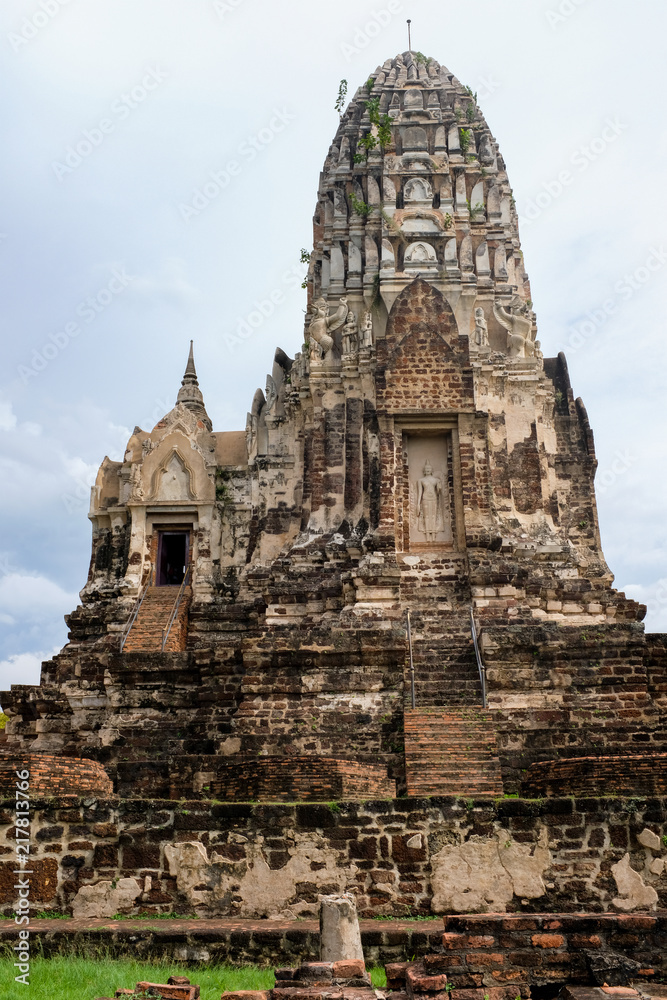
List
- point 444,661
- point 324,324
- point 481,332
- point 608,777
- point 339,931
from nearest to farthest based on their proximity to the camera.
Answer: point 339,931, point 608,777, point 444,661, point 481,332, point 324,324

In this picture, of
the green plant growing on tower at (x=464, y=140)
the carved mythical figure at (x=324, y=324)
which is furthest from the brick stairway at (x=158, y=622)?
the green plant growing on tower at (x=464, y=140)

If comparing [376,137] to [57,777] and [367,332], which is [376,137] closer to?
[367,332]

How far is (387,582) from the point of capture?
1719cm

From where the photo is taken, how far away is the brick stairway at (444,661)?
47.4ft

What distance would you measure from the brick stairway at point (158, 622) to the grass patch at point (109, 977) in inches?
448

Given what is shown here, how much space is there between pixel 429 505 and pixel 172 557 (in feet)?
28.6

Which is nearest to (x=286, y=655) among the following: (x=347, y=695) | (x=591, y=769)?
(x=347, y=695)

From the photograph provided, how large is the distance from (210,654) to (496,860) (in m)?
8.34

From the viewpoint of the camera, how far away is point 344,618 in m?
16.8

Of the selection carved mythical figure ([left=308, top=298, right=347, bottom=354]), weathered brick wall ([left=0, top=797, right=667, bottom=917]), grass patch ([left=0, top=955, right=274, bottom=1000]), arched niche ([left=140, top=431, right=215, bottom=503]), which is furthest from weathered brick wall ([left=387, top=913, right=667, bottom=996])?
arched niche ([left=140, top=431, right=215, bottom=503])

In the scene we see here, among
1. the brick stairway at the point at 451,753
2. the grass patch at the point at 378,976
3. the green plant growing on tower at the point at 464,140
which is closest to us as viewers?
the grass patch at the point at 378,976

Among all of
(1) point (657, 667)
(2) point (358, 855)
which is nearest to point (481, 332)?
(1) point (657, 667)

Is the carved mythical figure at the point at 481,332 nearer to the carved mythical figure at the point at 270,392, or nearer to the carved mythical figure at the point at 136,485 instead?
the carved mythical figure at the point at 270,392

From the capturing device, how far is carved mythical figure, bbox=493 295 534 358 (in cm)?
2180
